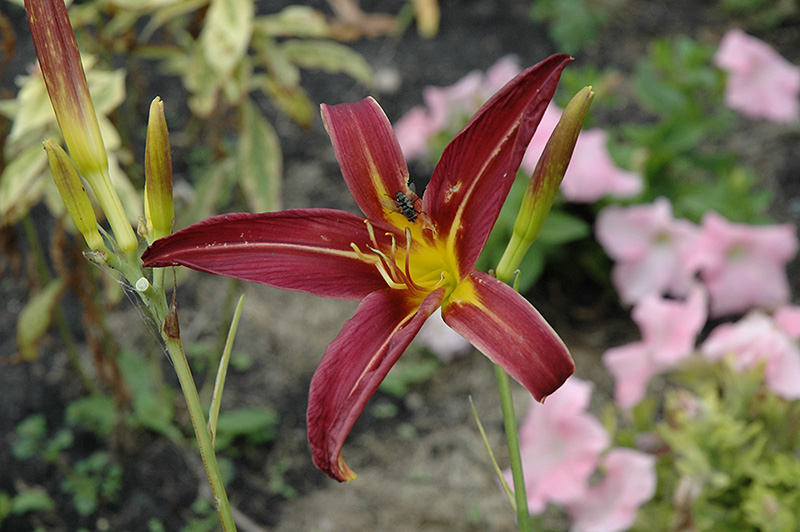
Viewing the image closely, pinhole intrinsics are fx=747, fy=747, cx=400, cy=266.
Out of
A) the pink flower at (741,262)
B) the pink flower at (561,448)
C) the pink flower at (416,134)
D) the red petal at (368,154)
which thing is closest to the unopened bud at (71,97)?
the red petal at (368,154)

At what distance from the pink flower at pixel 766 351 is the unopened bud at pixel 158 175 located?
1.07 m

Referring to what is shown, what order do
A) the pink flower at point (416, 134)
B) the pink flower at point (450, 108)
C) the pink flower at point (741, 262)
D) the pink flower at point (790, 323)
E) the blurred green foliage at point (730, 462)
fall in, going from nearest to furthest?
→ the blurred green foliage at point (730, 462) → the pink flower at point (790, 323) → the pink flower at point (741, 262) → the pink flower at point (450, 108) → the pink flower at point (416, 134)

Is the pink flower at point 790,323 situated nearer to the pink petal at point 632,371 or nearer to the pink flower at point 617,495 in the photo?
the pink petal at point 632,371

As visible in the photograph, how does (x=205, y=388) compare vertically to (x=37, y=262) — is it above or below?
below

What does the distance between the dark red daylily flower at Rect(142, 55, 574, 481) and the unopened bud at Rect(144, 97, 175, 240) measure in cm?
5

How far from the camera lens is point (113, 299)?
4.76 ft

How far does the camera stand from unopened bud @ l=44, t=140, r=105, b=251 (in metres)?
0.55

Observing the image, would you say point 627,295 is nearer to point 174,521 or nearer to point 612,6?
point 174,521

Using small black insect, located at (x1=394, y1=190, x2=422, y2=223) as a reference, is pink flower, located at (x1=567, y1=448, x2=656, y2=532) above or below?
below

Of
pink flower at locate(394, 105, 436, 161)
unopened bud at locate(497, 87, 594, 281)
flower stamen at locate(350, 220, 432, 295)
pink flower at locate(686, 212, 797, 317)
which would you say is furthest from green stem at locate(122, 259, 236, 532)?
pink flower at locate(394, 105, 436, 161)

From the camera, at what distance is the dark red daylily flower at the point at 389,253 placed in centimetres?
53

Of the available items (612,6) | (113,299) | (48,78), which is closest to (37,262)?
(113,299)

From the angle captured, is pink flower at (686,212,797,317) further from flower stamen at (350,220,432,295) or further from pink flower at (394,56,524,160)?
flower stamen at (350,220,432,295)

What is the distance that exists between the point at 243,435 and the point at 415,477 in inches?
17.2
